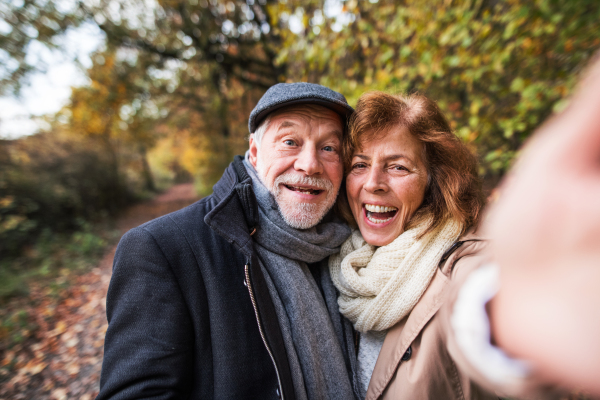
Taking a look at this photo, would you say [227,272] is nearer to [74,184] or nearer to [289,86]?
[289,86]

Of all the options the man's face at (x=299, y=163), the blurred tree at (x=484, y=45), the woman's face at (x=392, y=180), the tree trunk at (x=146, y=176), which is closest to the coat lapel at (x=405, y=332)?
the woman's face at (x=392, y=180)

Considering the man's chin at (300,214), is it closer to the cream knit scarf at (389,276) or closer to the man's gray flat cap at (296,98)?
the cream knit scarf at (389,276)

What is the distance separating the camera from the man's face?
163 cm

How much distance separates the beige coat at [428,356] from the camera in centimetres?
118

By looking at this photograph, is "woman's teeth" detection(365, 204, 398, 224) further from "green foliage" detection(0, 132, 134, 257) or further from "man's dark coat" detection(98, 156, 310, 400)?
"green foliage" detection(0, 132, 134, 257)


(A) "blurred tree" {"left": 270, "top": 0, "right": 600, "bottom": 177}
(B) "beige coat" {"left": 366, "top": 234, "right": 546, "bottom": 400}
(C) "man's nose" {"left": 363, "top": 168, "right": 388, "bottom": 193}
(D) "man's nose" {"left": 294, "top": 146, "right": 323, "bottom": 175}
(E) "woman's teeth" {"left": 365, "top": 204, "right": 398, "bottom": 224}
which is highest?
(A) "blurred tree" {"left": 270, "top": 0, "right": 600, "bottom": 177}

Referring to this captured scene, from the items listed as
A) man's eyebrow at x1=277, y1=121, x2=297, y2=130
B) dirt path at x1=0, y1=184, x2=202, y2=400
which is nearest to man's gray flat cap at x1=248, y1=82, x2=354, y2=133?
man's eyebrow at x1=277, y1=121, x2=297, y2=130

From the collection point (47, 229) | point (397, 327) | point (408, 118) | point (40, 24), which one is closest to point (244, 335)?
point (397, 327)

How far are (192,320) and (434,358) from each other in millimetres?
1142

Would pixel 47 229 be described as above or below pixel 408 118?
below

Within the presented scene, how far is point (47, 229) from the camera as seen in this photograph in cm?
708

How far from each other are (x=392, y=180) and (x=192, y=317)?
1.34 metres

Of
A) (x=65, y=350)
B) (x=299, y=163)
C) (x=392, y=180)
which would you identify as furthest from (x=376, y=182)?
(x=65, y=350)

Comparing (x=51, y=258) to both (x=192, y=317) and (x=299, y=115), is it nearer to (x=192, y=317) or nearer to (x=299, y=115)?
(x=192, y=317)
